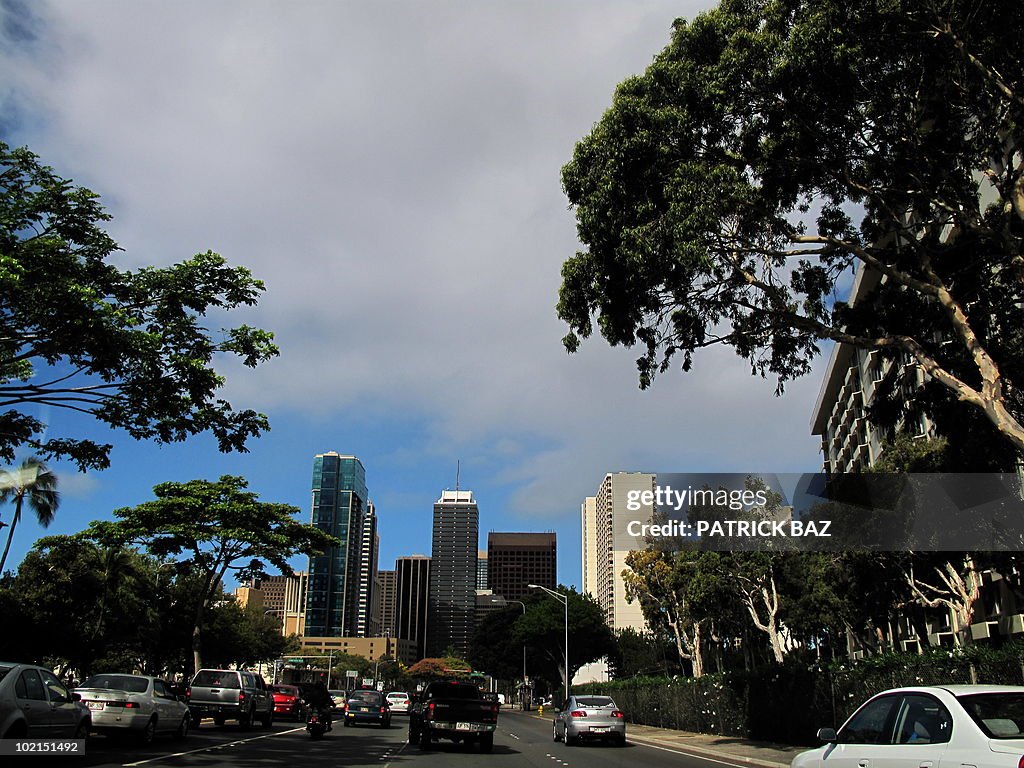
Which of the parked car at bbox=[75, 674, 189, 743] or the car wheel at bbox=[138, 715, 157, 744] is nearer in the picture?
the parked car at bbox=[75, 674, 189, 743]

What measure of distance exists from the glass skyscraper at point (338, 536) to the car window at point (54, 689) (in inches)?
4454

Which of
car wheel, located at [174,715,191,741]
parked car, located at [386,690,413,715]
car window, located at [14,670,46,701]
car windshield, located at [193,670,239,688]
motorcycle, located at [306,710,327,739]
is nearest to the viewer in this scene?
car window, located at [14,670,46,701]

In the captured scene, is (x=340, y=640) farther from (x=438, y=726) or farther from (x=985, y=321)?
(x=985, y=321)

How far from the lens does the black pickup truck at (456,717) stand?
71.2 ft

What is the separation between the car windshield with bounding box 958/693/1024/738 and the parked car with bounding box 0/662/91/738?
1208 centimetres

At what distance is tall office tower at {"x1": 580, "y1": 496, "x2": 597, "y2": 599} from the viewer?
586ft

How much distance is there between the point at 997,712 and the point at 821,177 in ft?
38.6

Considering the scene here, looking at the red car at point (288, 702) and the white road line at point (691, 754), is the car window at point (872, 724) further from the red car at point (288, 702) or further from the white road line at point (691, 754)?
the red car at point (288, 702)

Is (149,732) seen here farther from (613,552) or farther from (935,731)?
(613,552)

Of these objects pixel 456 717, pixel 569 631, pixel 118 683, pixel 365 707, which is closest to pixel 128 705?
pixel 118 683

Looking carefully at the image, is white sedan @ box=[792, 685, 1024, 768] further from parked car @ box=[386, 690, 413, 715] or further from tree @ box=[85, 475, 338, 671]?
parked car @ box=[386, 690, 413, 715]

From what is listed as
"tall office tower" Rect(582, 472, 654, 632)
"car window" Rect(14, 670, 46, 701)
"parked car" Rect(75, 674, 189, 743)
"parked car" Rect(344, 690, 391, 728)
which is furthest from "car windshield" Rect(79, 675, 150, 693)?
"tall office tower" Rect(582, 472, 654, 632)

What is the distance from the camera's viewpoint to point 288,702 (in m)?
37.8

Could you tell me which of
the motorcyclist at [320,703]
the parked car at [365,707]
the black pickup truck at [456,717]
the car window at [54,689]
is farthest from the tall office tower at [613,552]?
the car window at [54,689]
